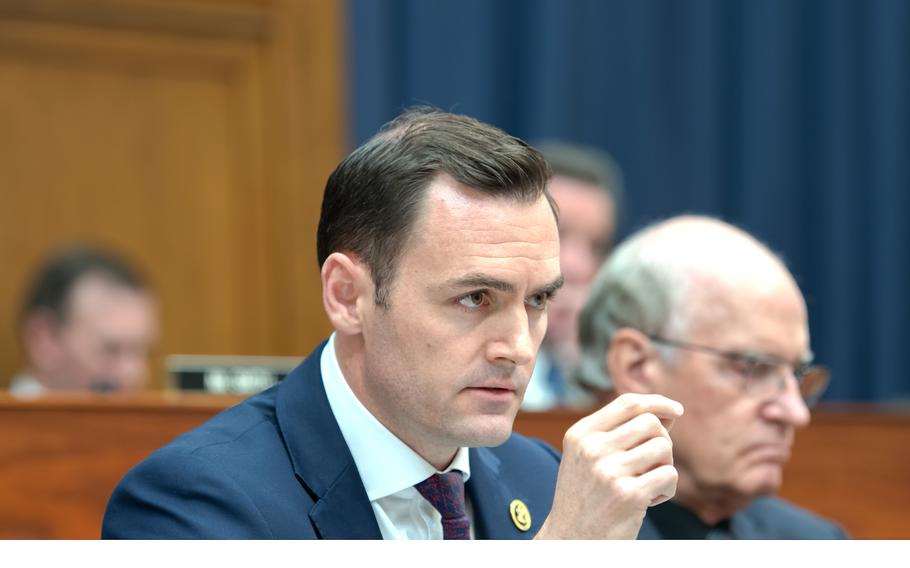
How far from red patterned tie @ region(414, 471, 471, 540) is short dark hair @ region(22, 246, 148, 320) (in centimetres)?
249

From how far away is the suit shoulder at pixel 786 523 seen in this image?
2.79 meters

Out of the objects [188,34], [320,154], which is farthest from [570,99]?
[188,34]

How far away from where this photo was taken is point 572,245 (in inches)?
→ 172

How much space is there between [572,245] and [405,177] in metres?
2.46

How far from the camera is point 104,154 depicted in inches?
186

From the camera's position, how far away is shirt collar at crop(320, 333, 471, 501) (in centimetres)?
199

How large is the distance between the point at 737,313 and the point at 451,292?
0.96m

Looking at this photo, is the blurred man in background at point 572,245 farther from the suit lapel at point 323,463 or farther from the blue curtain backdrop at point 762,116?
the suit lapel at point 323,463

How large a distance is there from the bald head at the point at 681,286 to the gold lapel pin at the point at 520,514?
2.19 ft

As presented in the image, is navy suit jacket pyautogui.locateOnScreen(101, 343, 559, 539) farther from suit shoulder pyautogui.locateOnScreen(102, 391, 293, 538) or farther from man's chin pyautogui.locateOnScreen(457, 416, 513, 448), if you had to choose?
man's chin pyautogui.locateOnScreen(457, 416, 513, 448)

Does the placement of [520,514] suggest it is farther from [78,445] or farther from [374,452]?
[78,445]

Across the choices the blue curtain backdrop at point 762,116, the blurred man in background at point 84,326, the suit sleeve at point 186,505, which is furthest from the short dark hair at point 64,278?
the suit sleeve at point 186,505
